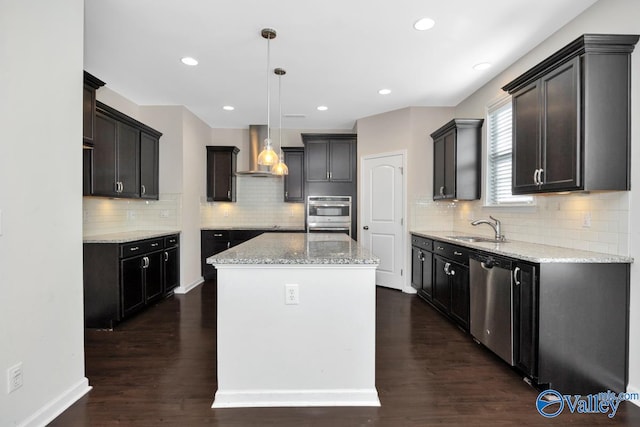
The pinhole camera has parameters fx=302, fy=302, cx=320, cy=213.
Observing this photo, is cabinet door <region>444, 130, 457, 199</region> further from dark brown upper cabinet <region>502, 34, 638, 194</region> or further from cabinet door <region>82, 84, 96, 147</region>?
cabinet door <region>82, 84, 96, 147</region>

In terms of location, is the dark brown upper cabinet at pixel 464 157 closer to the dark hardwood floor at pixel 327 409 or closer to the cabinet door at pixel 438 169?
the cabinet door at pixel 438 169

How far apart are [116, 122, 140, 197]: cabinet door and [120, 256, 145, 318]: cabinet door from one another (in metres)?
0.87

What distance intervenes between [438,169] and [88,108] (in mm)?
4036

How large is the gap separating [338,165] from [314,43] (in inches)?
97.8

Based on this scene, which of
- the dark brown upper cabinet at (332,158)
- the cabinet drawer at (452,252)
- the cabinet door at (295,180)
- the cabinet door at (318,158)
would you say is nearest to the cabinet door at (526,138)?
the cabinet drawer at (452,252)

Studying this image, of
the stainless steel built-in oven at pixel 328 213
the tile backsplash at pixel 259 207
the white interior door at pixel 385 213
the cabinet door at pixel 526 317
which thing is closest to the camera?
the cabinet door at pixel 526 317

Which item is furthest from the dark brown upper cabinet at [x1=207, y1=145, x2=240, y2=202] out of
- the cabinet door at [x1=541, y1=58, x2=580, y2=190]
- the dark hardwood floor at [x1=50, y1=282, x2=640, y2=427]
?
the cabinet door at [x1=541, y1=58, x2=580, y2=190]

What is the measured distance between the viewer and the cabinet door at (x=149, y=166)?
405 centimetres

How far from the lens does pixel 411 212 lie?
176 inches

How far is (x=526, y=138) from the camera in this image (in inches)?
97.7

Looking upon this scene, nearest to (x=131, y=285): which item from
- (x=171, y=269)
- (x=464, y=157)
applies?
(x=171, y=269)

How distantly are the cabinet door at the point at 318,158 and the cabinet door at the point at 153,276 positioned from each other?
2.53 metres
